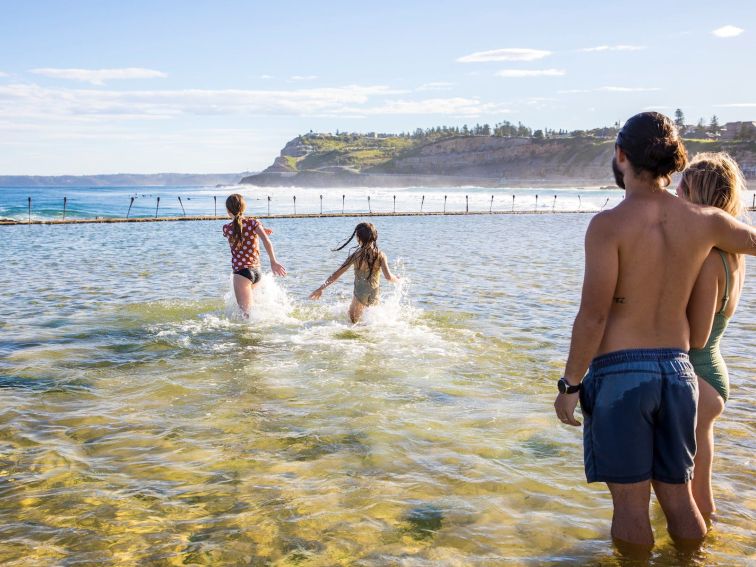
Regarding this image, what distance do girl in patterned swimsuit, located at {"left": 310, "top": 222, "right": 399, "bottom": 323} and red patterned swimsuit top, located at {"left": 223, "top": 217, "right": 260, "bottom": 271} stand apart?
1078 millimetres

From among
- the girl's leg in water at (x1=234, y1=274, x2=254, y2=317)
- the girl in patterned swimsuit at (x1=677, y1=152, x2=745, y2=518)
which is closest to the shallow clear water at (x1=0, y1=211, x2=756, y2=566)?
the girl's leg in water at (x1=234, y1=274, x2=254, y2=317)

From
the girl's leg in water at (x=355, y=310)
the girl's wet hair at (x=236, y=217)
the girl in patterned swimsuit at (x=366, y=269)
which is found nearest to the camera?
the girl's wet hair at (x=236, y=217)

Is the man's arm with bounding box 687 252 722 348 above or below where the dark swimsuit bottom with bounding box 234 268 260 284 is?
above

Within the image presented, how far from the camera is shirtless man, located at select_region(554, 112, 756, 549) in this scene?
295cm

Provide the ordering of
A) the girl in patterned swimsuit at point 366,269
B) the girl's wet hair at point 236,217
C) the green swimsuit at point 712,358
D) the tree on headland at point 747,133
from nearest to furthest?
1. the green swimsuit at point 712,358
2. the girl's wet hair at point 236,217
3. the girl in patterned swimsuit at point 366,269
4. the tree on headland at point 747,133

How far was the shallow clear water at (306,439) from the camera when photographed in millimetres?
3941

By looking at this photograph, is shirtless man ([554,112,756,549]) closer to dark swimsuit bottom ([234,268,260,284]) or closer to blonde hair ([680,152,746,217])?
blonde hair ([680,152,746,217])

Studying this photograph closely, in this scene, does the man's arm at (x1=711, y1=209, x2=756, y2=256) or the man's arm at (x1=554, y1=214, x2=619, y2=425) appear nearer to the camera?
the man's arm at (x1=554, y1=214, x2=619, y2=425)

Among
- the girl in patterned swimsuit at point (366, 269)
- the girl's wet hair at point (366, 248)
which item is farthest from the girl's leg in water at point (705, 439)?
the girl's wet hair at point (366, 248)

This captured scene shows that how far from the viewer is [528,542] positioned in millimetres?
3943

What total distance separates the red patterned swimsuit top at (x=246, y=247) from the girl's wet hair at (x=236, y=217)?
1.3 inches

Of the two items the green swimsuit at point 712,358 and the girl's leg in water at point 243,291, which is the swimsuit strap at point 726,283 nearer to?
the green swimsuit at point 712,358

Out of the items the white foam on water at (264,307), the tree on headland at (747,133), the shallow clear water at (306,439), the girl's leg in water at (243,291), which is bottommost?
the shallow clear water at (306,439)

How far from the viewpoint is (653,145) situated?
9.68 ft
